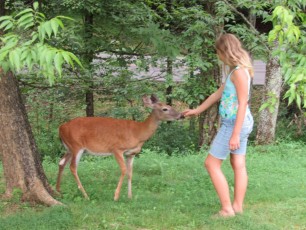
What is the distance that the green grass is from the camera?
4891 mm

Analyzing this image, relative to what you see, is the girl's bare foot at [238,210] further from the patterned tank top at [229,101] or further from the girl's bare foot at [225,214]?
the patterned tank top at [229,101]

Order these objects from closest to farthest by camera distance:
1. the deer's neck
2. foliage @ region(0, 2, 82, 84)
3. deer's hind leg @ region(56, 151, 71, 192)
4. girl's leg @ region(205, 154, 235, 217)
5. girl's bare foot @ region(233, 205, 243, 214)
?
foliage @ region(0, 2, 82, 84)
girl's leg @ region(205, 154, 235, 217)
girl's bare foot @ region(233, 205, 243, 214)
deer's hind leg @ region(56, 151, 71, 192)
the deer's neck

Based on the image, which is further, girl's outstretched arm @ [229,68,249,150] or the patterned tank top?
the patterned tank top

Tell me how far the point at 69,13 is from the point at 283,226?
15.9 ft

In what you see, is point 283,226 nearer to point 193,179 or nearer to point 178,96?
point 193,179

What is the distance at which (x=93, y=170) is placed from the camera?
7492 mm

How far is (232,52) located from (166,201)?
1940 millimetres

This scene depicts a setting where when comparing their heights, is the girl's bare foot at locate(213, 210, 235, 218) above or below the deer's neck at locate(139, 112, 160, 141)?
below

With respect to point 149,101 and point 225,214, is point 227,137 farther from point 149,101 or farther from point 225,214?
point 149,101

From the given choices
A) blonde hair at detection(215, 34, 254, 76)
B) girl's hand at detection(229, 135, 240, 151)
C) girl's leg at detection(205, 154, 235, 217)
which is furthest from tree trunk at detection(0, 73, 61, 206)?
blonde hair at detection(215, 34, 254, 76)

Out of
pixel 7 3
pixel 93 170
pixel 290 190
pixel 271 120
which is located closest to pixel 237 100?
pixel 290 190

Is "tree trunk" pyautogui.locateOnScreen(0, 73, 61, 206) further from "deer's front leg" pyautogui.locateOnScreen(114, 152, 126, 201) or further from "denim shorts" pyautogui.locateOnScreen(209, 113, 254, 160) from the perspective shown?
"denim shorts" pyautogui.locateOnScreen(209, 113, 254, 160)

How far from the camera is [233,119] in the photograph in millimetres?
4824

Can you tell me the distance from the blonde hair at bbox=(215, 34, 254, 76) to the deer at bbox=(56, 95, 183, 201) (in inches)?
62.7
